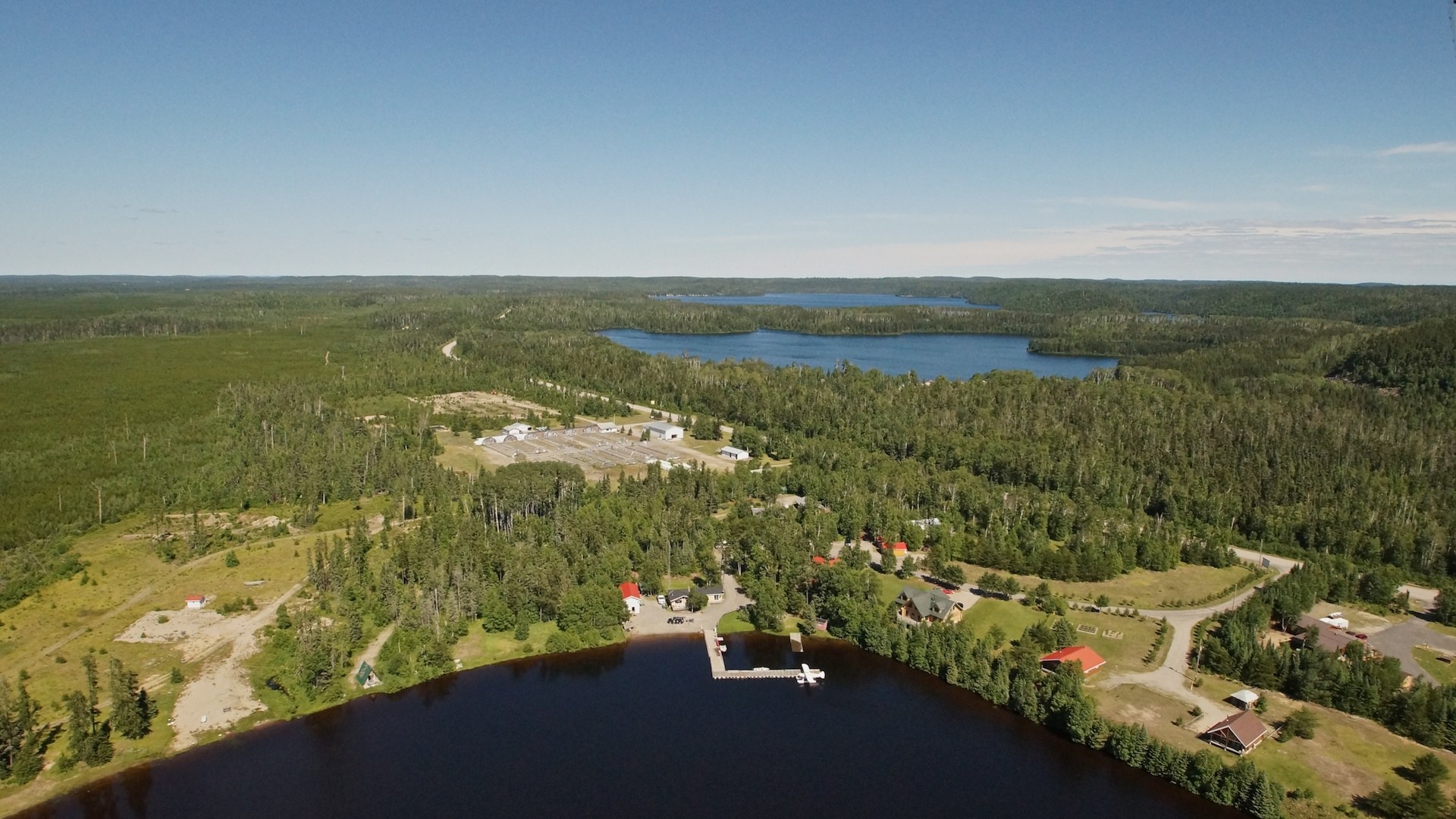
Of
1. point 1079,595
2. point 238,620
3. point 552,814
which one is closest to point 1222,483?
point 1079,595

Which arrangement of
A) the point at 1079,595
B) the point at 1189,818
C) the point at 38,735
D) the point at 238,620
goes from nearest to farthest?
the point at 1189,818 < the point at 38,735 < the point at 238,620 < the point at 1079,595

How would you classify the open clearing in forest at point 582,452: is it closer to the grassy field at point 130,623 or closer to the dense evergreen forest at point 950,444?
the dense evergreen forest at point 950,444

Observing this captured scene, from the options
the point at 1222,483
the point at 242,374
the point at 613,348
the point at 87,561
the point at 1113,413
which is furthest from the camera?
the point at 613,348

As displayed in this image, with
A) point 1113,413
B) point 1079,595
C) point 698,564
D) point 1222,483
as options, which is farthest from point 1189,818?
point 1113,413

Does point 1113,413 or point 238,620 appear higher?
point 1113,413

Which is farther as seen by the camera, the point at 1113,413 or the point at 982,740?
the point at 1113,413

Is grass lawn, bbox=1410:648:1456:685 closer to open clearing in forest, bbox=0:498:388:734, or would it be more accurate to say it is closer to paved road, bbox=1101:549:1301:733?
paved road, bbox=1101:549:1301:733

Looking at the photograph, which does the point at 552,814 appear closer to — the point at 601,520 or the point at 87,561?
the point at 601,520

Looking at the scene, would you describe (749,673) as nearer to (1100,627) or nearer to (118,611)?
(1100,627)
